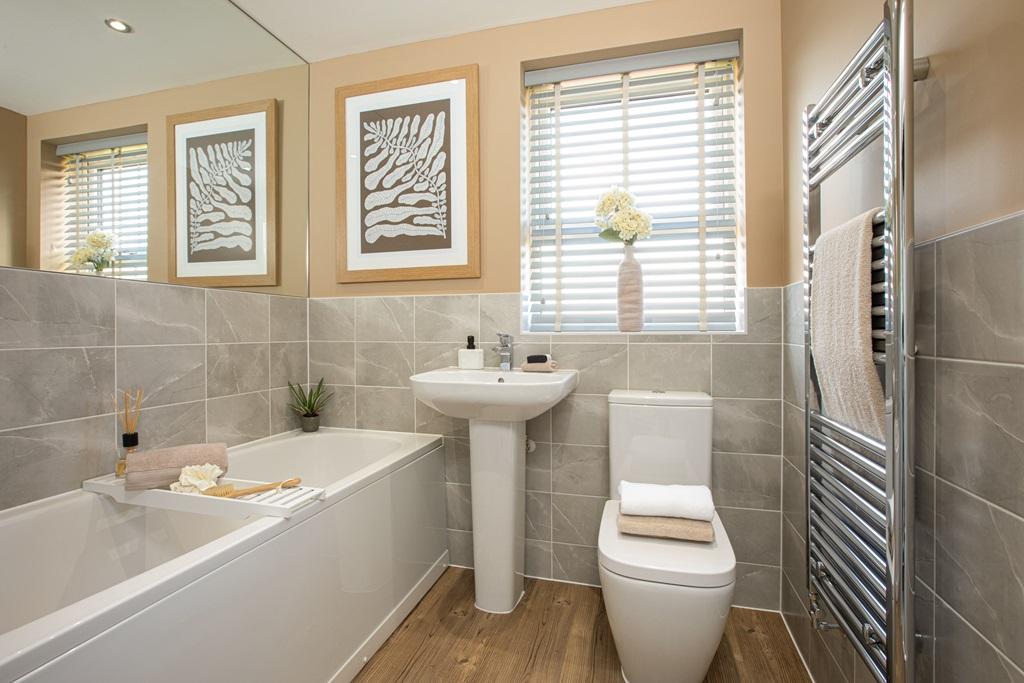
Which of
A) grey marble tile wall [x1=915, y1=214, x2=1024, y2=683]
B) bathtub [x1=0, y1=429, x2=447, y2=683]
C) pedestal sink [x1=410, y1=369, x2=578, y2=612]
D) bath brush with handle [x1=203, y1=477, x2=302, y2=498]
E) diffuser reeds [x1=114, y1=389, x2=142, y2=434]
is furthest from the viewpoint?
pedestal sink [x1=410, y1=369, x2=578, y2=612]

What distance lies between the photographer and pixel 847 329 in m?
0.98

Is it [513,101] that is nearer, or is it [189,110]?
[189,110]

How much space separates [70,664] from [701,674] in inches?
54.7

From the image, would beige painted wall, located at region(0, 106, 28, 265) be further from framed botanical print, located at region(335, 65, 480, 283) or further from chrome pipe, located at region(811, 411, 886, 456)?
chrome pipe, located at region(811, 411, 886, 456)

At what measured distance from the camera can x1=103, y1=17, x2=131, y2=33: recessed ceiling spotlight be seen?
1.51 meters

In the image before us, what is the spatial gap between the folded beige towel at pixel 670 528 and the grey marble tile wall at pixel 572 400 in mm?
490

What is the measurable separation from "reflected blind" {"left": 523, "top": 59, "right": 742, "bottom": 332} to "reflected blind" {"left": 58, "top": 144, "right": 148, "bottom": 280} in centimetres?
147

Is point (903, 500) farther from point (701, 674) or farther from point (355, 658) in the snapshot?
point (355, 658)

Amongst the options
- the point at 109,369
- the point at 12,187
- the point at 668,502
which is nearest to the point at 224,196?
the point at 12,187

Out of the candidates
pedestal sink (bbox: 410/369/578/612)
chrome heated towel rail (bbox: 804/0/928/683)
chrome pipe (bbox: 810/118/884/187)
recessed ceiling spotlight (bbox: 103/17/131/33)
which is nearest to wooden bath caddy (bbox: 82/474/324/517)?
pedestal sink (bbox: 410/369/578/612)

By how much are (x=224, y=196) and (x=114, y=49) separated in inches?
22.1

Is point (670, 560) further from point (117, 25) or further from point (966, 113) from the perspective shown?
point (117, 25)

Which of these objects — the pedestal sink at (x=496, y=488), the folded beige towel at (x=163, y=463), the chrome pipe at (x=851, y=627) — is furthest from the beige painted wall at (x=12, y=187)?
the chrome pipe at (x=851, y=627)

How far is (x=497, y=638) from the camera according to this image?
158 cm
